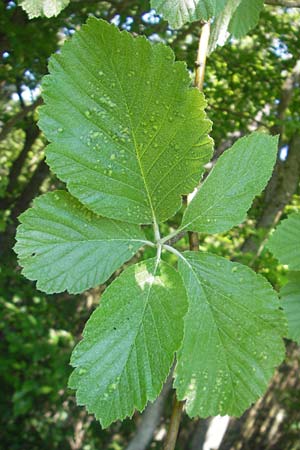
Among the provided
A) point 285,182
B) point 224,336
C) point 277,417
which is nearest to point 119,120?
point 224,336

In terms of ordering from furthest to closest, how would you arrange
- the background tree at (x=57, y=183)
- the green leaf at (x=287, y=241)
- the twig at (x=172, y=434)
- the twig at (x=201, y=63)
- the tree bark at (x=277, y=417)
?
the tree bark at (x=277, y=417), the background tree at (x=57, y=183), the green leaf at (x=287, y=241), the twig at (x=201, y=63), the twig at (x=172, y=434)

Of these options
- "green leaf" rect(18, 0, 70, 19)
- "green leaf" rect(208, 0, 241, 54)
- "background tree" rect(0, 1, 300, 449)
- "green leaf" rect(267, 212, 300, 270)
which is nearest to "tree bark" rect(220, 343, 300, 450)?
"background tree" rect(0, 1, 300, 449)

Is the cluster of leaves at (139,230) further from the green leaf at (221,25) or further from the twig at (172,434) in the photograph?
the green leaf at (221,25)

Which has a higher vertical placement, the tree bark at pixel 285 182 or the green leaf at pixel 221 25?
the green leaf at pixel 221 25

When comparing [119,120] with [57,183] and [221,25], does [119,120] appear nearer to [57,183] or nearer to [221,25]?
[221,25]

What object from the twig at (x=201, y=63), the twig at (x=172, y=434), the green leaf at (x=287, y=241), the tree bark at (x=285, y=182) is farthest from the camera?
the tree bark at (x=285, y=182)

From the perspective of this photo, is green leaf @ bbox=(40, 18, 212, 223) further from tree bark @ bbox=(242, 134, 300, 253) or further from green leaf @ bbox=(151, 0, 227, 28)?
tree bark @ bbox=(242, 134, 300, 253)

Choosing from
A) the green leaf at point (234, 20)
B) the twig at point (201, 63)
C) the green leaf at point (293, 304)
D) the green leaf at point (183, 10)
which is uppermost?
the green leaf at point (234, 20)

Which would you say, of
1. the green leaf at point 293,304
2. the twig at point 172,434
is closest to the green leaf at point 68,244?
the twig at point 172,434
